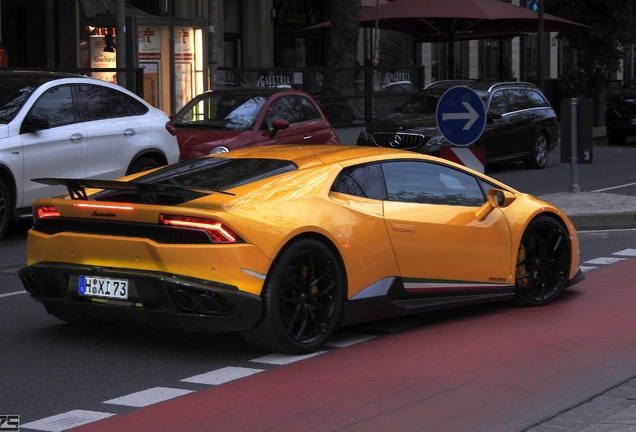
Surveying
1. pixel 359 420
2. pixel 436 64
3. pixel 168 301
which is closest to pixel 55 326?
pixel 168 301

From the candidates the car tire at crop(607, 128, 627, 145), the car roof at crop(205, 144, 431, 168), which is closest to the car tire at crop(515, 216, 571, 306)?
the car roof at crop(205, 144, 431, 168)

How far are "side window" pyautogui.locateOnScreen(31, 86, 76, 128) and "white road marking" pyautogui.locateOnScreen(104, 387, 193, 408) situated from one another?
7392 mm

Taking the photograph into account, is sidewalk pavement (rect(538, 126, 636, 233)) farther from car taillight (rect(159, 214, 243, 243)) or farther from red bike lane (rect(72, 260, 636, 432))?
car taillight (rect(159, 214, 243, 243))

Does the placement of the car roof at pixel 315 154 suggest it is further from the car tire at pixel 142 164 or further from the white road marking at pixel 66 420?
the car tire at pixel 142 164

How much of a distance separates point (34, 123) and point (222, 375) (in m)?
6.82

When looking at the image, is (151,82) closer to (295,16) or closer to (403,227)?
(295,16)

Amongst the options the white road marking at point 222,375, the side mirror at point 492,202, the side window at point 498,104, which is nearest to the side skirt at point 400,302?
the side mirror at point 492,202

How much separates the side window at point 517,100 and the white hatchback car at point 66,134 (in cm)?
906

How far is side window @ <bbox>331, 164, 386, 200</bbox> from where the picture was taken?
770cm

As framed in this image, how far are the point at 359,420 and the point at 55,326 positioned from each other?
3128 mm

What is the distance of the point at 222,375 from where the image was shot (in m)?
6.73

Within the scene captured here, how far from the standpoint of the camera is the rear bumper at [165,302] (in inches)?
267

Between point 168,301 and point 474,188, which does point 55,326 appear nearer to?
point 168,301

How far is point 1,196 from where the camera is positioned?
499 inches
